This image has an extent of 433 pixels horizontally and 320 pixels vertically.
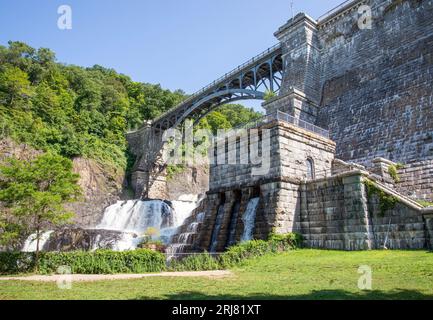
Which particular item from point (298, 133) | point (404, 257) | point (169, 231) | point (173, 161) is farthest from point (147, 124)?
point (404, 257)

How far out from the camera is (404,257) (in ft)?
35.0

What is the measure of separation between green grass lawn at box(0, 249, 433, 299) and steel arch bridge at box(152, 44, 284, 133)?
25459 millimetres

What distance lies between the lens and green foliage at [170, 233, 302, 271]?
43.6ft

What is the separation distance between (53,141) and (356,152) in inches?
1340

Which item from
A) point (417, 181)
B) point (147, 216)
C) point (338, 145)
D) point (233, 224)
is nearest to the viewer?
point (417, 181)

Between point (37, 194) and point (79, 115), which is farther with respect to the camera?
point (79, 115)

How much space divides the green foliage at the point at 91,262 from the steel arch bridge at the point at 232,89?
24.1 meters

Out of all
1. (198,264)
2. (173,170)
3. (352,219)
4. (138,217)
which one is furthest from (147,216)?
(352,219)

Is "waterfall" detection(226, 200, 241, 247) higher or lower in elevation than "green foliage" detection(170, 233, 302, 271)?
higher

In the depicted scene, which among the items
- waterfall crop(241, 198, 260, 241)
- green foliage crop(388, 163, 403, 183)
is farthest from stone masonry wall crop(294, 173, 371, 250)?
green foliage crop(388, 163, 403, 183)

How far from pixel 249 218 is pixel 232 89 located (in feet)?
79.7

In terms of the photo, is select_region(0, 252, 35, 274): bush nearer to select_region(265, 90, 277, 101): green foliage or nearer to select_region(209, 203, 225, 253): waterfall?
select_region(209, 203, 225, 253): waterfall

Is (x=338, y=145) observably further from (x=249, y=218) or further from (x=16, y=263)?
(x=16, y=263)

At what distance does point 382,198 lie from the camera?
526 inches
